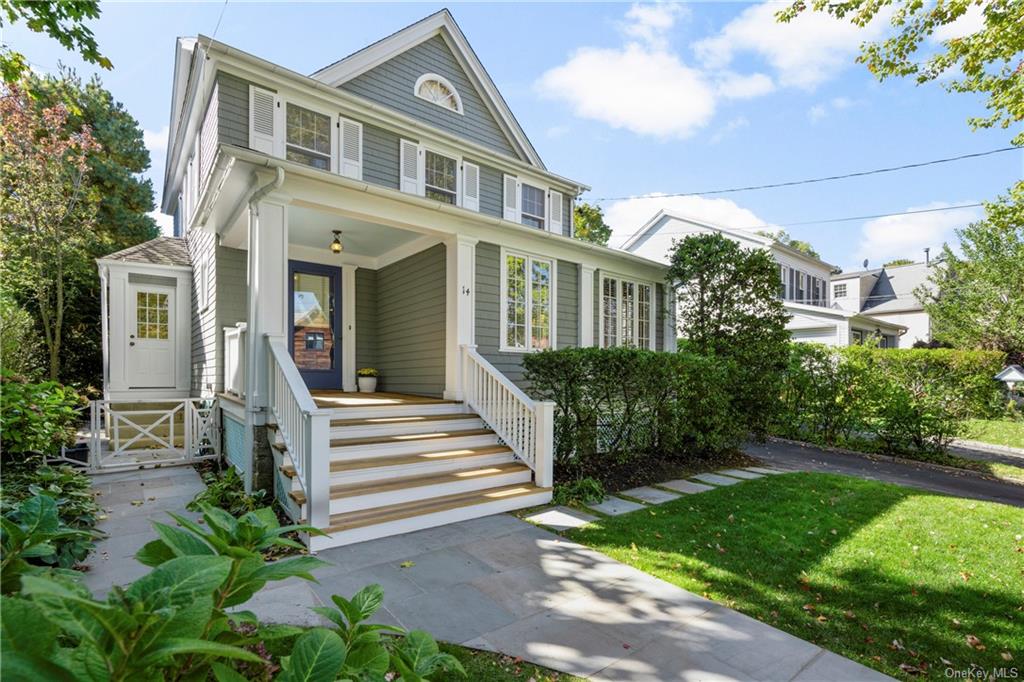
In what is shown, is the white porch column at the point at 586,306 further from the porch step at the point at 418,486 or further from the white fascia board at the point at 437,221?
the porch step at the point at 418,486

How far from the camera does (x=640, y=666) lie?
2.58 m

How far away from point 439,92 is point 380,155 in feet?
8.51

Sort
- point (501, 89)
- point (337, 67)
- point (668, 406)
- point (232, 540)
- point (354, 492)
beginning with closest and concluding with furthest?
1. point (232, 540)
2. point (354, 492)
3. point (668, 406)
4. point (337, 67)
5. point (501, 89)

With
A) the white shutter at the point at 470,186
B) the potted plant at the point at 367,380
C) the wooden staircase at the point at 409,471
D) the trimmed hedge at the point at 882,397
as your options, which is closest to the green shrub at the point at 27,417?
the wooden staircase at the point at 409,471

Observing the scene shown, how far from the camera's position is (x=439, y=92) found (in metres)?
10.7

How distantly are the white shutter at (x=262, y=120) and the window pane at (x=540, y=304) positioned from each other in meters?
4.70

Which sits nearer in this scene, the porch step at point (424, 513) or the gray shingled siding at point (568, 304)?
the porch step at point (424, 513)

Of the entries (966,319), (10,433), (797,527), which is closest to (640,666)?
(797,527)

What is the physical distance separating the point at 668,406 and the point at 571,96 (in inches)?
248

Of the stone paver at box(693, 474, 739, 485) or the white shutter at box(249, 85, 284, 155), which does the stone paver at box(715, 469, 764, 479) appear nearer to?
the stone paver at box(693, 474, 739, 485)

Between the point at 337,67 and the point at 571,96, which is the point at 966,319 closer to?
the point at 571,96

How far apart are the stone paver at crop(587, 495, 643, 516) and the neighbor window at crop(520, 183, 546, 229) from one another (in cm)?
744

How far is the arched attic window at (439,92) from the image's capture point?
408 inches

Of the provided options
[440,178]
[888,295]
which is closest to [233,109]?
[440,178]
